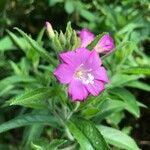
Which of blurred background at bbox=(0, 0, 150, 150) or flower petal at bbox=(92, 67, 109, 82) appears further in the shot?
blurred background at bbox=(0, 0, 150, 150)

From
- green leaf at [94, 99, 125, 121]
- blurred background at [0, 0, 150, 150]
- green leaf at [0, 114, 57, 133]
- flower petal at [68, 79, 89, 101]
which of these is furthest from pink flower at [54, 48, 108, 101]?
blurred background at [0, 0, 150, 150]

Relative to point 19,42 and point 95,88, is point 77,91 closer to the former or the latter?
point 95,88

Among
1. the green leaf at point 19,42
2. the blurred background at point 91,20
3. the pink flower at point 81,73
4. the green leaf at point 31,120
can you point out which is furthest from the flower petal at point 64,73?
the blurred background at point 91,20

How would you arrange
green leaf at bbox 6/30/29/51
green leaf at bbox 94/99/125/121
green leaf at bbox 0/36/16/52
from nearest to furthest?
green leaf at bbox 94/99/125/121 < green leaf at bbox 6/30/29/51 < green leaf at bbox 0/36/16/52

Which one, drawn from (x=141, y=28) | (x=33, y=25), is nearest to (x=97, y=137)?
(x=141, y=28)

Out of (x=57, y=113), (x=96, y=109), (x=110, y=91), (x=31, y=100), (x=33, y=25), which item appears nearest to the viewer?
(x=31, y=100)

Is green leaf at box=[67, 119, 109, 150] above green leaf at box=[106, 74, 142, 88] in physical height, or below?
above

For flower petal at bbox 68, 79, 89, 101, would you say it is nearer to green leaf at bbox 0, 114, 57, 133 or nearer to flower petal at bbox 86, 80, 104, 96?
flower petal at bbox 86, 80, 104, 96

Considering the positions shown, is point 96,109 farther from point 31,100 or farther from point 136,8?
point 136,8
